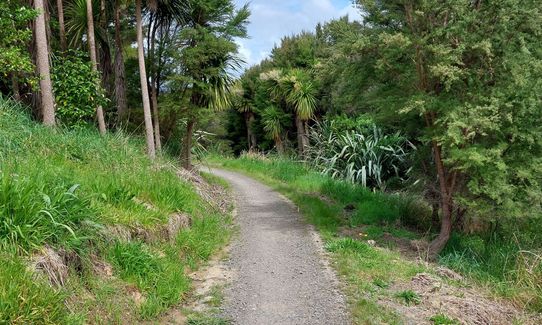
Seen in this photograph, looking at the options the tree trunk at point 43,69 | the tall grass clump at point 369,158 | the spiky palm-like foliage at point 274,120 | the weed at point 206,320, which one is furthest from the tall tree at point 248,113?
the weed at point 206,320

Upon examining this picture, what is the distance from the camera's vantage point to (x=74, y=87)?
9234mm

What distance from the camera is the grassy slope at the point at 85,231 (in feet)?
11.4

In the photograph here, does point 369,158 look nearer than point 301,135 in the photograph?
Yes

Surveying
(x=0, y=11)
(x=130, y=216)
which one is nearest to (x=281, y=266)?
(x=130, y=216)

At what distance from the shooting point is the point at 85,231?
4.41m

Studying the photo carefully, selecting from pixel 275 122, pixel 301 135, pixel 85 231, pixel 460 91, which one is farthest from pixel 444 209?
pixel 275 122

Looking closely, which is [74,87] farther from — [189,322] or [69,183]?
[189,322]

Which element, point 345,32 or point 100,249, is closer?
point 100,249

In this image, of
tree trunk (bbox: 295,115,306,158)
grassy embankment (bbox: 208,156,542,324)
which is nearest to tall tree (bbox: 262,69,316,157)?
tree trunk (bbox: 295,115,306,158)

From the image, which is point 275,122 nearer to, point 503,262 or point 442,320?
point 503,262

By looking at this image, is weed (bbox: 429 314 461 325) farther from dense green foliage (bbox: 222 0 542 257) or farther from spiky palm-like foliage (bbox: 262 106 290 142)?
spiky palm-like foliage (bbox: 262 106 290 142)

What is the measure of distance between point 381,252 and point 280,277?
1991 millimetres

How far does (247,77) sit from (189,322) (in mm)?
24068

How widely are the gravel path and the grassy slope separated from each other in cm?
67
